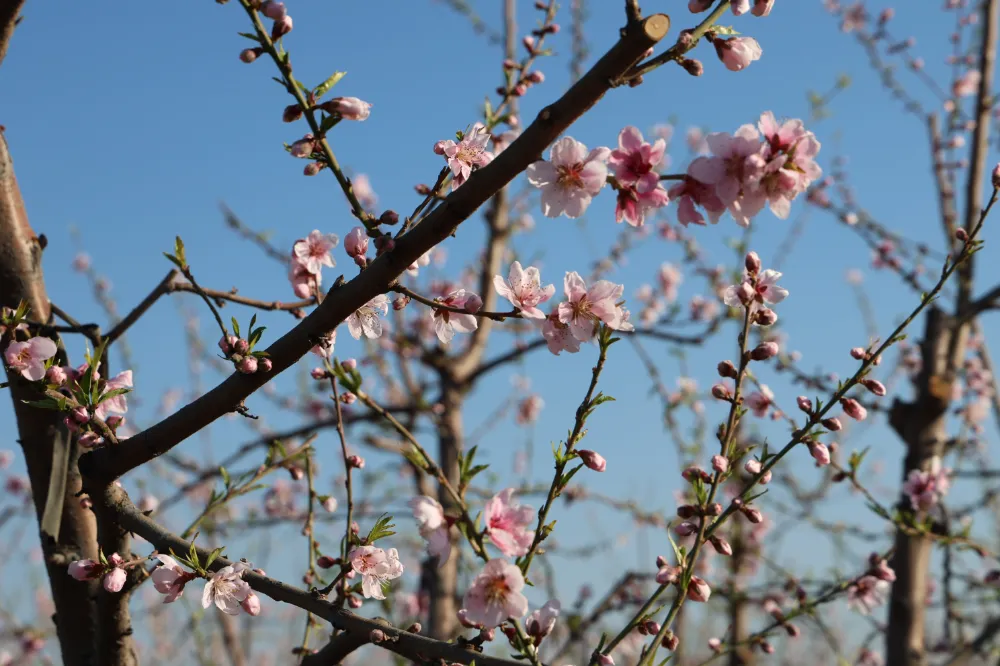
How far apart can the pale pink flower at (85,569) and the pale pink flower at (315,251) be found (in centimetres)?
79

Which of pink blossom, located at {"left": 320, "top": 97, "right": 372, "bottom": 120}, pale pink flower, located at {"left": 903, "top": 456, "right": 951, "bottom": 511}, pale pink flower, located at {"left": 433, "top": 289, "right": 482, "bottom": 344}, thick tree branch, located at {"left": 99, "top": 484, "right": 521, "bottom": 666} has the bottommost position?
thick tree branch, located at {"left": 99, "top": 484, "right": 521, "bottom": 666}

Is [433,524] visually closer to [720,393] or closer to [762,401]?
[720,393]

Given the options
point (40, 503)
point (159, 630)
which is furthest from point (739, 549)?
point (159, 630)

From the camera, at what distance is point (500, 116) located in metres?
2.34

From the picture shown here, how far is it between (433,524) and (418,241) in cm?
47

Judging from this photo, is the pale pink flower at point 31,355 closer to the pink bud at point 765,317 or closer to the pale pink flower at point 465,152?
the pale pink flower at point 465,152

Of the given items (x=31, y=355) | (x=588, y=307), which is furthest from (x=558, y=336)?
(x=31, y=355)

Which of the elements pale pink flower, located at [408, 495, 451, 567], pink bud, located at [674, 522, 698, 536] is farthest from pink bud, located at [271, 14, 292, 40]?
pink bud, located at [674, 522, 698, 536]

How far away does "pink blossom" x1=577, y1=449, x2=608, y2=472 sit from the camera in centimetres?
149

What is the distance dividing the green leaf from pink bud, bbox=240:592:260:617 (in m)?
0.98

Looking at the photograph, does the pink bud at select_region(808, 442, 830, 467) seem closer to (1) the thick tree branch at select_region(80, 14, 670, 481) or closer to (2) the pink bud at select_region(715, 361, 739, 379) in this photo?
(2) the pink bud at select_region(715, 361, 739, 379)

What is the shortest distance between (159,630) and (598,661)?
11326 mm

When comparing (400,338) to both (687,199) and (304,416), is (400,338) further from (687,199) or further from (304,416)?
(687,199)

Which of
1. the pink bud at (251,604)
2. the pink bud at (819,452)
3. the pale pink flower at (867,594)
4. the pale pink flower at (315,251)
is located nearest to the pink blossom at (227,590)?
the pink bud at (251,604)
